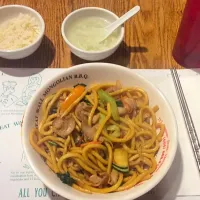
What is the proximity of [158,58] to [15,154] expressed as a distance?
0.66 meters

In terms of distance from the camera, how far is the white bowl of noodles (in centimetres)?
91

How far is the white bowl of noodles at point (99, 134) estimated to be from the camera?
0.91 meters

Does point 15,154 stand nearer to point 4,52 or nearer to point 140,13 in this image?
point 4,52

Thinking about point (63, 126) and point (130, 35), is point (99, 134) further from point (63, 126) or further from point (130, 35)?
point (130, 35)

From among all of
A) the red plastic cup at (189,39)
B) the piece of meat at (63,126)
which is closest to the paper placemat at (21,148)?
the red plastic cup at (189,39)

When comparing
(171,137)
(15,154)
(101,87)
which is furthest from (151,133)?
(15,154)

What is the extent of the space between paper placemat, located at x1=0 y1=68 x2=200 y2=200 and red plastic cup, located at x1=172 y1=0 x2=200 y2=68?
5 cm

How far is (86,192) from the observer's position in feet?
2.93

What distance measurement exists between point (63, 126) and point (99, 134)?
4.4 inches

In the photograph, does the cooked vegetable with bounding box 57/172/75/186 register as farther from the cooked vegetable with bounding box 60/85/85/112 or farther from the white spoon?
the white spoon

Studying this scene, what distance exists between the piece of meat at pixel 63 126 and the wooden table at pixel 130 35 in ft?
1.17

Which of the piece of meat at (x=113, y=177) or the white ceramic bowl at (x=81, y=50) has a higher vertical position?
the white ceramic bowl at (x=81, y=50)

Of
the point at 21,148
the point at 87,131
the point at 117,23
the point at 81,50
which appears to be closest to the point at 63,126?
the point at 87,131

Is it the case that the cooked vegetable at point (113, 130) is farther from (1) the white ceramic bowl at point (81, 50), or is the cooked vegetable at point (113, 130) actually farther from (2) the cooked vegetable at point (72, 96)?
(1) the white ceramic bowl at point (81, 50)
